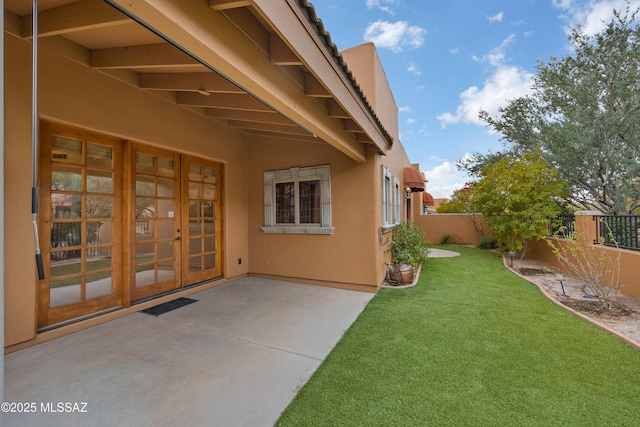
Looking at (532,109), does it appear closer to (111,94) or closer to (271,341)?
(271,341)

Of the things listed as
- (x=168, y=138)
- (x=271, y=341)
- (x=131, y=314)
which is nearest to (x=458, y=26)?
(x=168, y=138)

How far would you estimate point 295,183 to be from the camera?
7.18 m

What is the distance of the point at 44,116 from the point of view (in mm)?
3865

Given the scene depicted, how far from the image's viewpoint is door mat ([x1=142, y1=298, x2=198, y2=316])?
5004 millimetres

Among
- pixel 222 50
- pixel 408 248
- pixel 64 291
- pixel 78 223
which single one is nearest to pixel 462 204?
pixel 408 248

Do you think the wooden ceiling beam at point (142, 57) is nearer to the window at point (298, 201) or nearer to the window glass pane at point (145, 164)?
the window glass pane at point (145, 164)

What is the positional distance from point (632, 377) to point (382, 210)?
4851 mm

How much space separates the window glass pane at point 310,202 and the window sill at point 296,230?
0.76ft

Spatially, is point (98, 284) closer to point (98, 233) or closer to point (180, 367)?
point (98, 233)

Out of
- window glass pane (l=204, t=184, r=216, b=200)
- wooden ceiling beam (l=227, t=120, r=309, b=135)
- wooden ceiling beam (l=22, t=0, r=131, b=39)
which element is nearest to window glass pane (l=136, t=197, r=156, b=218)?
window glass pane (l=204, t=184, r=216, b=200)

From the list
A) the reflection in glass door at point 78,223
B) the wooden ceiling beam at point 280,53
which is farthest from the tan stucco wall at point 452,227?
the reflection in glass door at point 78,223

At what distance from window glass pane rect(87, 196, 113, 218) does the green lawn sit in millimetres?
4532

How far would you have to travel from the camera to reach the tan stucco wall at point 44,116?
353cm

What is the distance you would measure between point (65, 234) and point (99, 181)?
102cm
